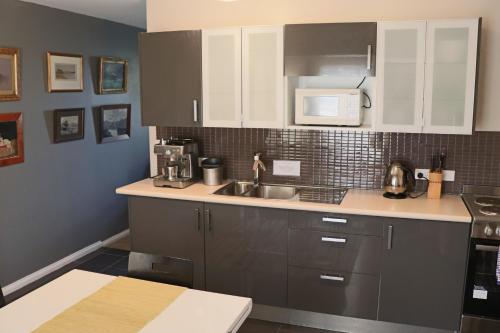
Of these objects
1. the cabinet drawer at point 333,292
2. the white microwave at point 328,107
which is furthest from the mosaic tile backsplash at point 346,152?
the cabinet drawer at point 333,292

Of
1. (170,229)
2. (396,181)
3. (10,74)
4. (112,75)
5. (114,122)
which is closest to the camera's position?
(396,181)

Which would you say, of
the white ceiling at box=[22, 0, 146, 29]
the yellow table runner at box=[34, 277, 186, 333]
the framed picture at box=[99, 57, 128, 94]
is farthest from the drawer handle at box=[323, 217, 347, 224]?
the framed picture at box=[99, 57, 128, 94]

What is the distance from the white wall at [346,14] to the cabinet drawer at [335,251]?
1179 millimetres

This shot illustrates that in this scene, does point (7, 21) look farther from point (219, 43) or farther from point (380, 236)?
point (380, 236)

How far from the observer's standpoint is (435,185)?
10.8ft

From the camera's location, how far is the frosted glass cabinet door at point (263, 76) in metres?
3.34

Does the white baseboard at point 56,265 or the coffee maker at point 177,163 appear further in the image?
the white baseboard at point 56,265

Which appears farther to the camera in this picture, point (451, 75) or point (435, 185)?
point (435, 185)

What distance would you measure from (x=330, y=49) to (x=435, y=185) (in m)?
1.19

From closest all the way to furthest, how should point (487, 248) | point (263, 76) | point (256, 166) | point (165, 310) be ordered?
point (165, 310)
point (487, 248)
point (263, 76)
point (256, 166)

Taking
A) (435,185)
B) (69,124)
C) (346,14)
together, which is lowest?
(435,185)

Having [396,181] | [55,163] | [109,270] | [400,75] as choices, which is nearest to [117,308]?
[396,181]

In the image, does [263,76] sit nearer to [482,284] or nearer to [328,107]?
[328,107]

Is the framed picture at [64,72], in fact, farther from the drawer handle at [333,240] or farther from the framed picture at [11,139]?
the drawer handle at [333,240]
